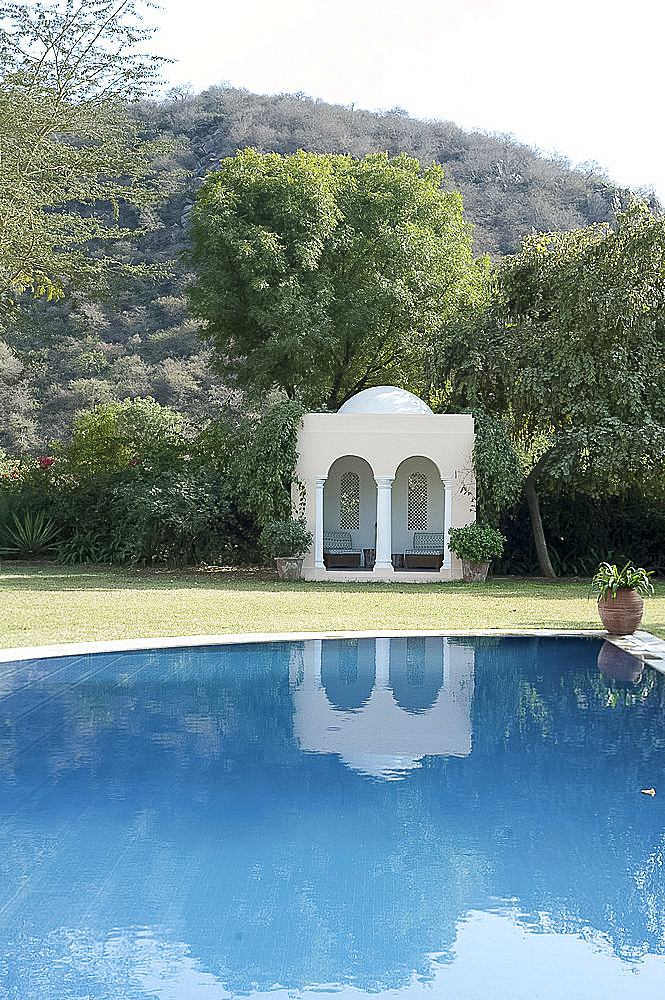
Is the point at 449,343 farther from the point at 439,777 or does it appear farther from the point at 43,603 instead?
the point at 439,777

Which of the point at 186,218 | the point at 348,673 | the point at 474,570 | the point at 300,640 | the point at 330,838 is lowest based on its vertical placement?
the point at 330,838

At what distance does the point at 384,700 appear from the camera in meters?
11.0

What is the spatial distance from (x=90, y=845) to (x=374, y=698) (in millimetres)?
4997

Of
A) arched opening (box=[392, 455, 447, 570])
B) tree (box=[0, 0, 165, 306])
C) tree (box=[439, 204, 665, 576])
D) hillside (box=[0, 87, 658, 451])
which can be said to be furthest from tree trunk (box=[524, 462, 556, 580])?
hillside (box=[0, 87, 658, 451])

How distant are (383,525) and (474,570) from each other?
239 centimetres

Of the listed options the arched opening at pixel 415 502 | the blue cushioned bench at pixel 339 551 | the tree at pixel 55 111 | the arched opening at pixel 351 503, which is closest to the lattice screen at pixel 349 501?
the arched opening at pixel 351 503

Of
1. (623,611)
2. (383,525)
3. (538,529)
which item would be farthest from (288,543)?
(623,611)

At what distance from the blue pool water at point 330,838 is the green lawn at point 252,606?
3.57 metres

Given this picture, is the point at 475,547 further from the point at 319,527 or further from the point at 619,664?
the point at 619,664

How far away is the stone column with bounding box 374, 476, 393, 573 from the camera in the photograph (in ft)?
82.1

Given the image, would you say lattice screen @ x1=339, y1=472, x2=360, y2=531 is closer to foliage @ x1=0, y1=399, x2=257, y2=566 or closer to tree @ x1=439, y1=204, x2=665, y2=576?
foliage @ x1=0, y1=399, x2=257, y2=566

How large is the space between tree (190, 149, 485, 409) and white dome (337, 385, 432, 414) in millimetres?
3971

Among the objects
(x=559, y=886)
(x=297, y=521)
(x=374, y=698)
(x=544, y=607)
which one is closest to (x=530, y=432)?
(x=297, y=521)

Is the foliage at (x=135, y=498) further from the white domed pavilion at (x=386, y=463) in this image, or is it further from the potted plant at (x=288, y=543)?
the white domed pavilion at (x=386, y=463)
